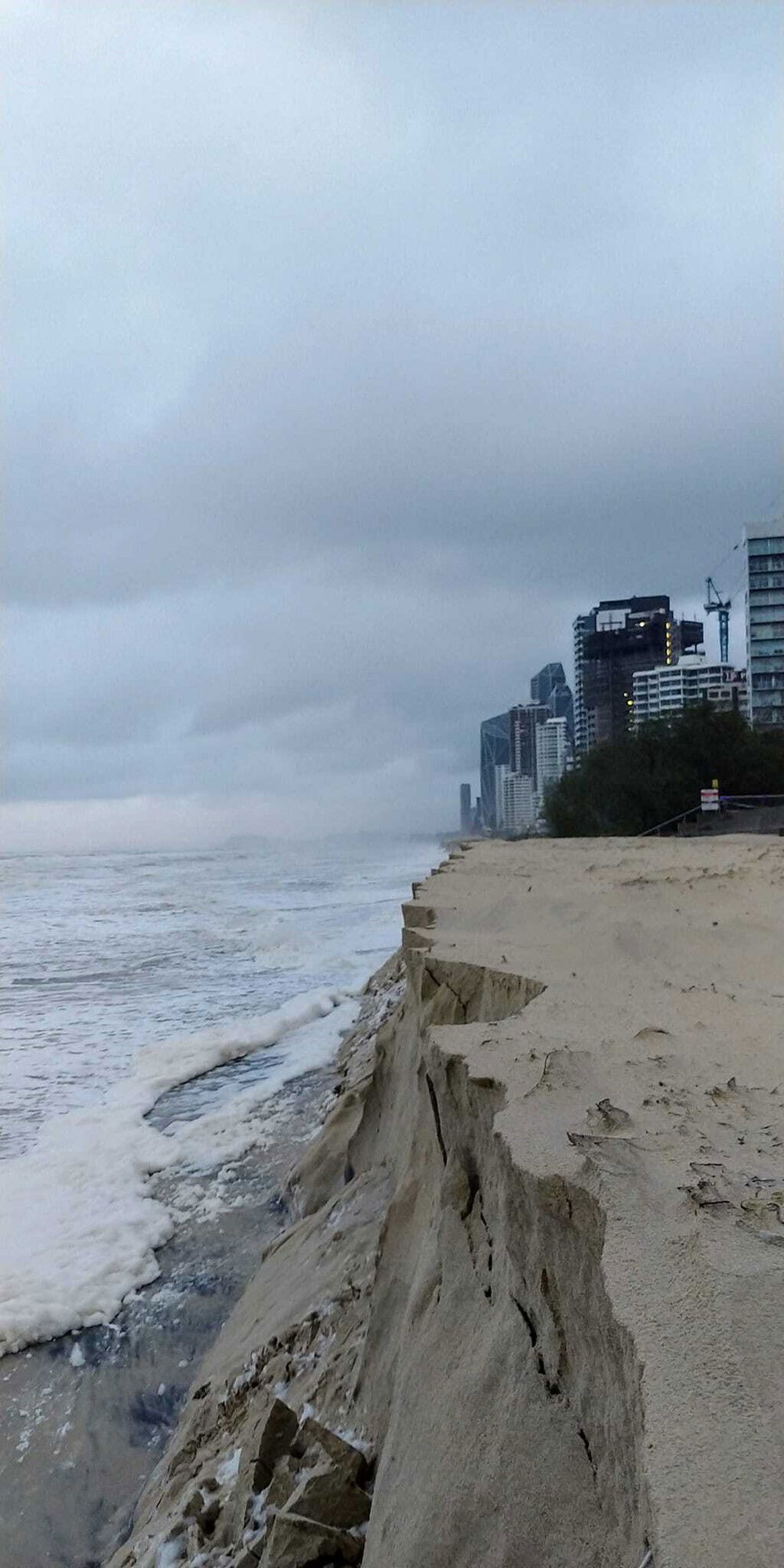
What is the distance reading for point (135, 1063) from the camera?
379 inches

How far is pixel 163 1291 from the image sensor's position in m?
5.11

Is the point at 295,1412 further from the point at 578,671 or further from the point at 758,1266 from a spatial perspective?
the point at 578,671

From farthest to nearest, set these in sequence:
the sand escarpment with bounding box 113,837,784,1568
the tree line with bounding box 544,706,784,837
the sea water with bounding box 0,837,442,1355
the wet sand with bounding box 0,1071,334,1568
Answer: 1. the tree line with bounding box 544,706,784,837
2. the sea water with bounding box 0,837,442,1355
3. the wet sand with bounding box 0,1071,334,1568
4. the sand escarpment with bounding box 113,837,784,1568

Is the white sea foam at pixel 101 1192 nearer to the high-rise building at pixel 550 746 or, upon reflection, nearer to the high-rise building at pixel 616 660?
the high-rise building at pixel 616 660

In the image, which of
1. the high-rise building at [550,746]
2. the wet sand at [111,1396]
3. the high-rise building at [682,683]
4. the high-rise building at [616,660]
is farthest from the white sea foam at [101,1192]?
the high-rise building at [550,746]

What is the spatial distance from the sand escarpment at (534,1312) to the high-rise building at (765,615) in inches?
2946

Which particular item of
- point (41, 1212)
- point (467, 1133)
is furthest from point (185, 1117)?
point (467, 1133)

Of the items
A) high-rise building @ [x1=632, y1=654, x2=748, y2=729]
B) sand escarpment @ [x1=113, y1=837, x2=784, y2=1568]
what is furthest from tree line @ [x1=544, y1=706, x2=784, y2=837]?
high-rise building @ [x1=632, y1=654, x2=748, y2=729]

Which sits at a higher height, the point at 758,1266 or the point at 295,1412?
the point at 758,1266

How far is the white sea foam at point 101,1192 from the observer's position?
16.5 feet

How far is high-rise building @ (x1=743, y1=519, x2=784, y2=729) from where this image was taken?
2933 inches

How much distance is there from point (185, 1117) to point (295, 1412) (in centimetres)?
540

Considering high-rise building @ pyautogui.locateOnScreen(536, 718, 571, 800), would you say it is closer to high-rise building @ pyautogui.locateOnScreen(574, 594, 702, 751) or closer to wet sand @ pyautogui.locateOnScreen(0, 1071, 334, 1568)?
high-rise building @ pyautogui.locateOnScreen(574, 594, 702, 751)

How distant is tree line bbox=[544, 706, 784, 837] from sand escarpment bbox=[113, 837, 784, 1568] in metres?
23.9
